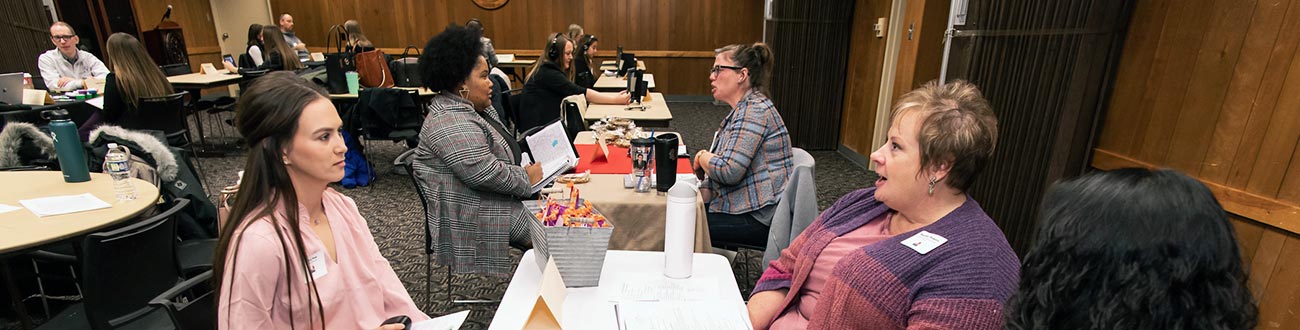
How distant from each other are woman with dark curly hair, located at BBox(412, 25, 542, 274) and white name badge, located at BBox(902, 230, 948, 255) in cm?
149

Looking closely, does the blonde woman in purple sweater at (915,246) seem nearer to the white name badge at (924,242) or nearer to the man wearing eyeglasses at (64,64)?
the white name badge at (924,242)

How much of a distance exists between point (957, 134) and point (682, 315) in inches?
28.8

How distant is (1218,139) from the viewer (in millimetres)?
1920

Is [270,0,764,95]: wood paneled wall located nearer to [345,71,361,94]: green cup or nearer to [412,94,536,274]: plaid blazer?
[345,71,361,94]: green cup

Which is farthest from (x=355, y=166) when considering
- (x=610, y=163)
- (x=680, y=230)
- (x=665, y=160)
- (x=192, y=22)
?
(x=192, y=22)

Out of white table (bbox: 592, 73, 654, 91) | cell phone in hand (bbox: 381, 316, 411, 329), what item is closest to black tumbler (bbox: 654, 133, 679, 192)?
cell phone in hand (bbox: 381, 316, 411, 329)

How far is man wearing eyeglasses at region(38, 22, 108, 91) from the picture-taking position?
15.8ft

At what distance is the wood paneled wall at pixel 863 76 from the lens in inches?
200

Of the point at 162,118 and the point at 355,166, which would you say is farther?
the point at 355,166

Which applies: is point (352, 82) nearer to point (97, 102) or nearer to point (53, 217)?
point (97, 102)

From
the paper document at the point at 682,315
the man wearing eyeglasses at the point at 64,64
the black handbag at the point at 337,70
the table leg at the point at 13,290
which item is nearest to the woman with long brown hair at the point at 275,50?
the man wearing eyeglasses at the point at 64,64

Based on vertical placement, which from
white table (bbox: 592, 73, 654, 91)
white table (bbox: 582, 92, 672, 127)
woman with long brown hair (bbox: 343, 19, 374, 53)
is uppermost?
woman with long brown hair (bbox: 343, 19, 374, 53)

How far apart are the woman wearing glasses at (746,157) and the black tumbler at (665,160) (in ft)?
0.99

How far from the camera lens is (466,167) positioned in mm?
2090
